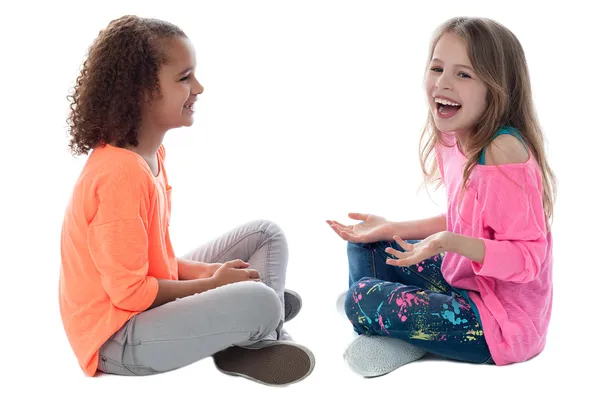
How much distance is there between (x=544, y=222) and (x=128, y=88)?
984mm

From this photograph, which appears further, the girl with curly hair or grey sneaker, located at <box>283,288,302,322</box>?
grey sneaker, located at <box>283,288,302,322</box>

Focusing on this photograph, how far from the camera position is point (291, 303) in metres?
2.17

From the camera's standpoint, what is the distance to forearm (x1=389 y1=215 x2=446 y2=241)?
2.19m

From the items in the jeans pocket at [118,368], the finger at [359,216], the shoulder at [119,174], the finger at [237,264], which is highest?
the shoulder at [119,174]

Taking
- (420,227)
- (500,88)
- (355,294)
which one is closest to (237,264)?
(355,294)

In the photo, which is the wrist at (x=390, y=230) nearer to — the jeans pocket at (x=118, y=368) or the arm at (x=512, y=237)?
the arm at (x=512, y=237)

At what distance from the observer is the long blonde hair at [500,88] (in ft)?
6.23

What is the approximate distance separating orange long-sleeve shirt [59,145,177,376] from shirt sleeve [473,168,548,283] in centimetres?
A: 75

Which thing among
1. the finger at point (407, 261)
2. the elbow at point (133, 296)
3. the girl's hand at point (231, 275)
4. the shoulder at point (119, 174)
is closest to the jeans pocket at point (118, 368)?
the elbow at point (133, 296)

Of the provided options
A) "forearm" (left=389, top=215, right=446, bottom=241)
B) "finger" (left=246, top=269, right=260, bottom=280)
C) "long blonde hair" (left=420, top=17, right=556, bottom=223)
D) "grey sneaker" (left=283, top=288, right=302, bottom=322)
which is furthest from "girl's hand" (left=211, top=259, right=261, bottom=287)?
"long blonde hair" (left=420, top=17, right=556, bottom=223)

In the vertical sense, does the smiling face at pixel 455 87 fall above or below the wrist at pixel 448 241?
above

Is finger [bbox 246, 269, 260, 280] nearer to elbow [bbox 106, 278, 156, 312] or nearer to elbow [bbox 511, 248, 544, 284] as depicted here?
elbow [bbox 106, 278, 156, 312]

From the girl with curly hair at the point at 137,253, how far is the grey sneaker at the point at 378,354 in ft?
0.41

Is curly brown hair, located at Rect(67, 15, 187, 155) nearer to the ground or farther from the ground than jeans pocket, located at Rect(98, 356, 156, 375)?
farther from the ground
